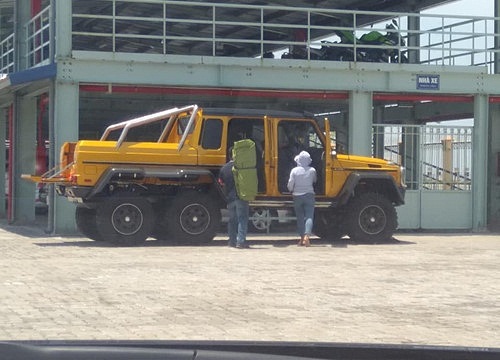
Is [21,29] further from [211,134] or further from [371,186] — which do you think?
[371,186]

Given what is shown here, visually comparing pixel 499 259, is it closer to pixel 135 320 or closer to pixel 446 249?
pixel 446 249

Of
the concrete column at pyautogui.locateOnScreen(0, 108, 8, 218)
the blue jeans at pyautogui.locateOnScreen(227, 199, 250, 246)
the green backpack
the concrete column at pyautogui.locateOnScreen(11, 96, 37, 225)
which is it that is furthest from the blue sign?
the concrete column at pyautogui.locateOnScreen(0, 108, 8, 218)

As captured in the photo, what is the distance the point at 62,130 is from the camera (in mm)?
17516

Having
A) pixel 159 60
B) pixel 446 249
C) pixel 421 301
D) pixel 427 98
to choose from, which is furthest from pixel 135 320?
pixel 427 98

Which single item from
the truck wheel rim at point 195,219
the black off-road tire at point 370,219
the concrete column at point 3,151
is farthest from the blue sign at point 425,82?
the concrete column at point 3,151

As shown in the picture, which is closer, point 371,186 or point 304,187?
point 304,187

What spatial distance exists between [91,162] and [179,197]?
160 centimetres

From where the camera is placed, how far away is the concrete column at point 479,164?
65.1 feet

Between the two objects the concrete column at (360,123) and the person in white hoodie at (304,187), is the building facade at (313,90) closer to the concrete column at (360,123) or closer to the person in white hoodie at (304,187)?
the concrete column at (360,123)

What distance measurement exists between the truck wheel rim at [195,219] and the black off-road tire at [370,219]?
8.61ft

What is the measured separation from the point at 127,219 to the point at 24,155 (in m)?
7.11

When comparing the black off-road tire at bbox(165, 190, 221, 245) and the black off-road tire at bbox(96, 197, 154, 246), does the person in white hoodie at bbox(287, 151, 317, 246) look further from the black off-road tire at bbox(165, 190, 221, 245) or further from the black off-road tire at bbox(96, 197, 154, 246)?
the black off-road tire at bbox(96, 197, 154, 246)

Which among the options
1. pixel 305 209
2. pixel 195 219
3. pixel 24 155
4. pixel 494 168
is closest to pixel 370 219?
pixel 305 209

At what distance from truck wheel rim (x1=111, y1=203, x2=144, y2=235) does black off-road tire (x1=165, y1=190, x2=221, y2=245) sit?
20.9 inches
